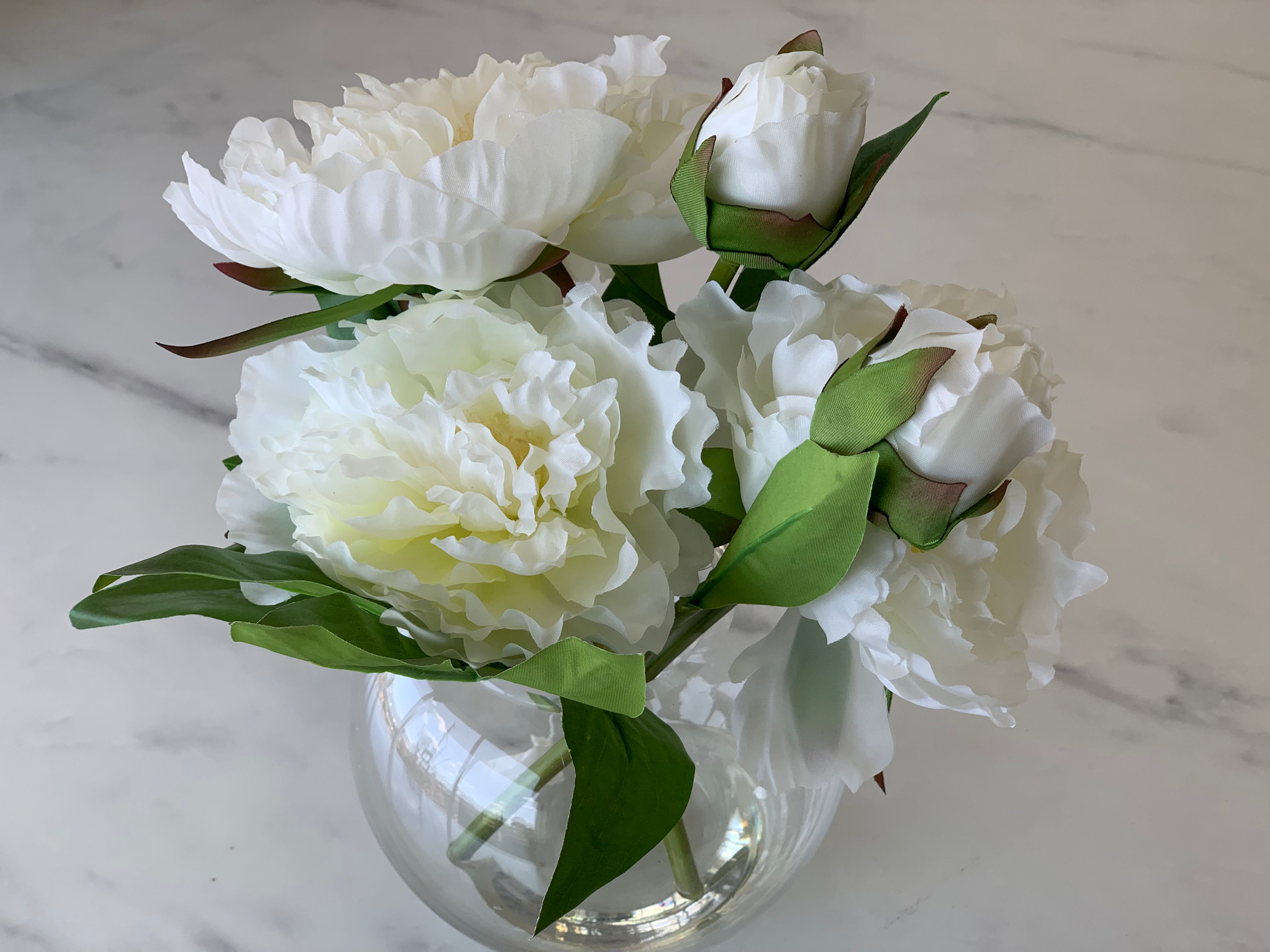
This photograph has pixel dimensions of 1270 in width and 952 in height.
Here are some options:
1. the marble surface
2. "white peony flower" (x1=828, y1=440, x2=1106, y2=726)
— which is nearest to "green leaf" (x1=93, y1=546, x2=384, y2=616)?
"white peony flower" (x1=828, y1=440, x2=1106, y2=726)

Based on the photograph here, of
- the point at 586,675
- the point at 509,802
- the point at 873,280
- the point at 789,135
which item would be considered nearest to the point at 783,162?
the point at 789,135

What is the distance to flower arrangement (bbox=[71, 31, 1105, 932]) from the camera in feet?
0.72

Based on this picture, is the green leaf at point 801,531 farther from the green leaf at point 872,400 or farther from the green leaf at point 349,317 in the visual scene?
the green leaf at point 349,317

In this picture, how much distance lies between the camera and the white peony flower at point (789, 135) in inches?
8.8

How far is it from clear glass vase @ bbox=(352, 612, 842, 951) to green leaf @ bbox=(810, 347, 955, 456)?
0.50 feet

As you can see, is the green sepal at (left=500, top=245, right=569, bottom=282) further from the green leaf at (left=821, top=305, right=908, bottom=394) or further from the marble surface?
the marble surface

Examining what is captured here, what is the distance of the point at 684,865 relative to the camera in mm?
375

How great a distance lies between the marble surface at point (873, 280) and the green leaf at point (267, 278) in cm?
24

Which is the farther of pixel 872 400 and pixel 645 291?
pixel 645 291

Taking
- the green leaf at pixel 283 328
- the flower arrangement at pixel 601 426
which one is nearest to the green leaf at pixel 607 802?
the flower arrangement at pixel 601 426

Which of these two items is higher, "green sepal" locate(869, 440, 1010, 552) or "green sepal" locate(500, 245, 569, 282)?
"green sepal" locate(500, 245, 569, 282)

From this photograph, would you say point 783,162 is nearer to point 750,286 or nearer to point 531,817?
point 750,286

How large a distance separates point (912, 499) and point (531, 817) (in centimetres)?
20

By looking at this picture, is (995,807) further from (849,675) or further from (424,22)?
(424,22)
